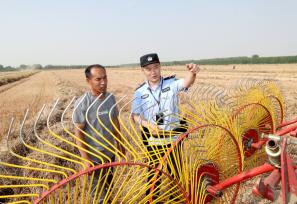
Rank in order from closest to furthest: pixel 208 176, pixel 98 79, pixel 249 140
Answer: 1. pixel 208 176
2. pixel 98 79
3. pixel 249 140

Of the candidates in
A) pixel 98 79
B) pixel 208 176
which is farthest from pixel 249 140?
pixel 98 79

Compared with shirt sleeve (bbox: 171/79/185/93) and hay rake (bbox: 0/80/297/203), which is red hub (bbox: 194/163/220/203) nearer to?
hay rake (bbox: 0/80/297/203)

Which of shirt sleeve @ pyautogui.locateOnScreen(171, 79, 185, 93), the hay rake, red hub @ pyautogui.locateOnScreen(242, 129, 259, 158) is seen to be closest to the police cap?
shirt sleeve @ pyautogui.locateOnScreen(171, 79, 185, 93)

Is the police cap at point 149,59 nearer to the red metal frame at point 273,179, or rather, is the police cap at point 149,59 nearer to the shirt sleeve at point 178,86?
the shirt sleeve at point 178,86

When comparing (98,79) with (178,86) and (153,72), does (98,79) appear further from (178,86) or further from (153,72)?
(178,86)

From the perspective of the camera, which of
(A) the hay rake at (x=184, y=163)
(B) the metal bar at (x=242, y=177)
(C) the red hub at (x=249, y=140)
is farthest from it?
(C) the red hub at (x=249, y=140)

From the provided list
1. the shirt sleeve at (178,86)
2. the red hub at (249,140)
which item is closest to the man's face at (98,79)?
the shirt sleeve at (178,86)

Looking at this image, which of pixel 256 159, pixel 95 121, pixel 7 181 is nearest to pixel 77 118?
pixel 95 121

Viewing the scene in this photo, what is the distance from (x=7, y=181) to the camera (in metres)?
4.25

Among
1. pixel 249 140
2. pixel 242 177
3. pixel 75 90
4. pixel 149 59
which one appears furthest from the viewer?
pixel 75 90

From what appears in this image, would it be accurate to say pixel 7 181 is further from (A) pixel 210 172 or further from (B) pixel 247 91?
(B) pixel 247 91

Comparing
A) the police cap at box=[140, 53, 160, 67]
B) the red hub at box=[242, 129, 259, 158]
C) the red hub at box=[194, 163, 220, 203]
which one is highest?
the police cap at box=[140, 53, 160, 67]

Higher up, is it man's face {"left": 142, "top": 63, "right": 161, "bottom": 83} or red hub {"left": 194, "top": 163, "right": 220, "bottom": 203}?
man's face {"left": 142, "top": 63, "right": 161, "bottom": 83}

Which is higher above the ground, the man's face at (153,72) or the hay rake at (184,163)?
the man's face at (153,72)
